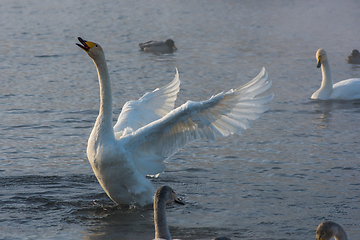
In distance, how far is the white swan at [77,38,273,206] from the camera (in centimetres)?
637

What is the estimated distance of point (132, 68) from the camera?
16.8 meters

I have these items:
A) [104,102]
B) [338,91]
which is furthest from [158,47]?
[104,102]

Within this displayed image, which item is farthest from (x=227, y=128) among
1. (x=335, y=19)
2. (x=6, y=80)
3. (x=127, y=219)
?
(x=335, y=19)

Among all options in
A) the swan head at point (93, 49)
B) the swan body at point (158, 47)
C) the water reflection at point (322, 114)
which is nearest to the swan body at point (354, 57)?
the water reflection at point (322, 114)

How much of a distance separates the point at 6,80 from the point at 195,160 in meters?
7.89

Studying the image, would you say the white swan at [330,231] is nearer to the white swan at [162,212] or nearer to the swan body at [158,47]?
the white swan at [162,212]

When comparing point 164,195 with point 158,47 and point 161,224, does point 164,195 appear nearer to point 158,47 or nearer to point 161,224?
point 161,224

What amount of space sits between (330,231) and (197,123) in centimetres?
217

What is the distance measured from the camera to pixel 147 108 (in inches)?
326

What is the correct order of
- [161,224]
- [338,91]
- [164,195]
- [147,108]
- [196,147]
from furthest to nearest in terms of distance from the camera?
[338,91]
[196,147]
[147,108]
[164,195]
[161,224]

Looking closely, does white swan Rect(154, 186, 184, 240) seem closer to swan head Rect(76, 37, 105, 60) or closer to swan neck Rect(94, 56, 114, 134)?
swan neck Rect(94, 56, 114, 134)

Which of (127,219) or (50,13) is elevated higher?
(50,13)

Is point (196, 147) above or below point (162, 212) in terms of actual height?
below

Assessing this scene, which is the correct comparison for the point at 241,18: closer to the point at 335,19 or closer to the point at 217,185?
the point at 335,19
